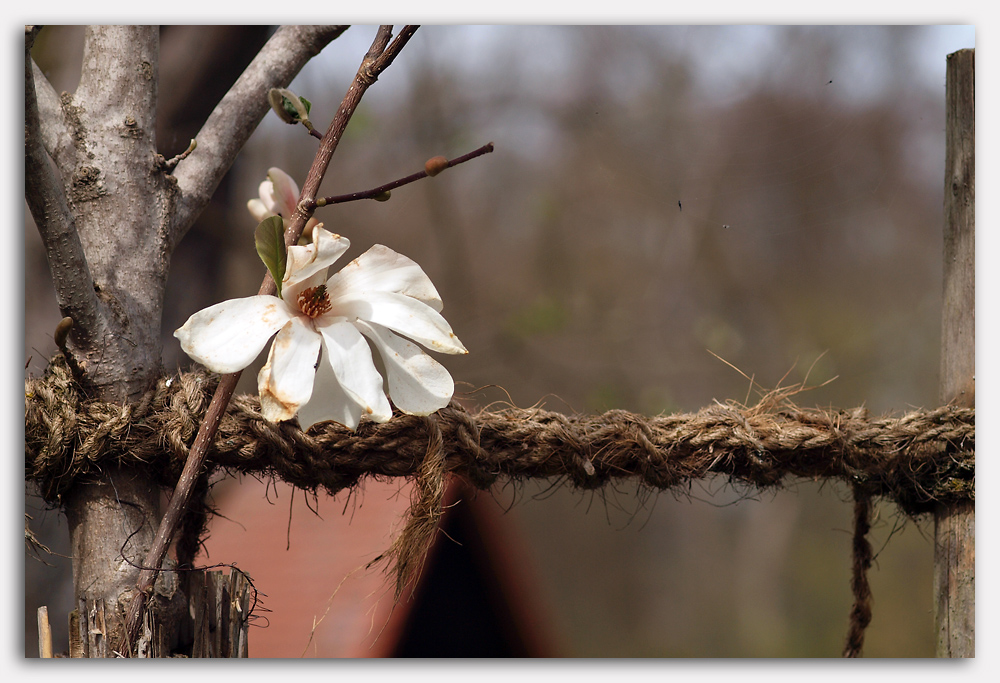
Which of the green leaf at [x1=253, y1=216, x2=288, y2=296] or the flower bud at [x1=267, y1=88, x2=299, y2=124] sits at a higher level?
the flower bud at [x1=267, y1=88, x2=299, y2=124]

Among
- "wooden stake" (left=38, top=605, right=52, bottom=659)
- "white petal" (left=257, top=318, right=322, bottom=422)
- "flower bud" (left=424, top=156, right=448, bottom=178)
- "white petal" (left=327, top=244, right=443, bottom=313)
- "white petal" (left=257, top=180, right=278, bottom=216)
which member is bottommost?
"wooden stake" (left=38, top=605, right=52, bottom=659)

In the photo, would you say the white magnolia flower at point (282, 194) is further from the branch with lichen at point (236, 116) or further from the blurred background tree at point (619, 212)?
the blurred background tree at point (619, 212)

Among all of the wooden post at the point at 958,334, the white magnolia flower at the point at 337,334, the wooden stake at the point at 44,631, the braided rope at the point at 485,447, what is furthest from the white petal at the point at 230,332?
the wooden post at the point at 958,334

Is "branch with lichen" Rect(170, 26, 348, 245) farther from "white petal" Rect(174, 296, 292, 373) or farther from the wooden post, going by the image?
the wooden post

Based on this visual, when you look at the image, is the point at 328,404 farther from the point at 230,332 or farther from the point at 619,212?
the point at 619,212

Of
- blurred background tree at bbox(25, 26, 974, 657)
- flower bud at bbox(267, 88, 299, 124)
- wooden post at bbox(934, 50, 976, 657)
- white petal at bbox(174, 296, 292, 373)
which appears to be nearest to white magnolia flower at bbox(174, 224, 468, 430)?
white petal at bbox(174, 296, 292, 373)

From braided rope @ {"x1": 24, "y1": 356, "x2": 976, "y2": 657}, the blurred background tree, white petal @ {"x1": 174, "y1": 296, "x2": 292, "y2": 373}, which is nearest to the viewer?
white petal @ {"x1": 174, "y1": 296, "x2": 292, "y2": 373}
